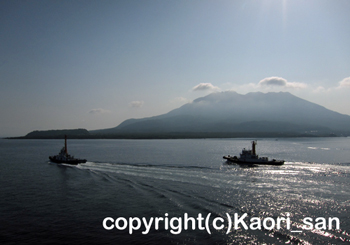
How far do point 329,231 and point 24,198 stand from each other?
4106 cm

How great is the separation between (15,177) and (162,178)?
33.5 metres

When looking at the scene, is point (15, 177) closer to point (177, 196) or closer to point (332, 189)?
point (177, 196)

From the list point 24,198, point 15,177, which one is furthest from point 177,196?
point 15,177

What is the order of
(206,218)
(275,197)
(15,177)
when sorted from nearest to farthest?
(206,218) < (275,197) < (15,177)

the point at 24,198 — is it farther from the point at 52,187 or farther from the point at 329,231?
the point at 329,231

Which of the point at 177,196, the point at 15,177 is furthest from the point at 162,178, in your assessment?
the point at 15,177

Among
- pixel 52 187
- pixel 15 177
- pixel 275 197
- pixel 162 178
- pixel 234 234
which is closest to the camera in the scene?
pixel 234 234

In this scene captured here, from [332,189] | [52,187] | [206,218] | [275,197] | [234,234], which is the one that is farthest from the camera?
[52,187]

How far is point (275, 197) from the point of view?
35250 millimetres

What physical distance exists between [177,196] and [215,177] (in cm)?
1761

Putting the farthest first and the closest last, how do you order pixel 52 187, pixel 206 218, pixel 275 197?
pixel 52 187
pixel 275 197
pixel 206 218

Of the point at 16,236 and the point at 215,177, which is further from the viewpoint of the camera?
the point at 215,177

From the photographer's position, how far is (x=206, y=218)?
27094 millimetres

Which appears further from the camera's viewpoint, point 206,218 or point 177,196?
point 177,196
